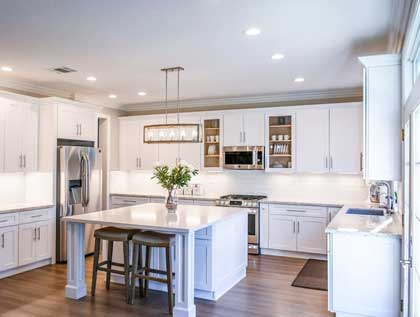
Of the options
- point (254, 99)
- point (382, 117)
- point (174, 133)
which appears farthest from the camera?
point (254, 99)

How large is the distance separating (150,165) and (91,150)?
1.55 metres

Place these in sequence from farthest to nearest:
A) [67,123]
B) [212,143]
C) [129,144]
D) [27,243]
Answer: [129,144], [212,143], [67,123], [27,243]

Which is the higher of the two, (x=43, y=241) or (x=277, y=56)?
(x=277, y=56)

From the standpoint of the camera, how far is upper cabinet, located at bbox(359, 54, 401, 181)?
11.6 ft

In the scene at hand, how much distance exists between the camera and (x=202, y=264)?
415 centimetres

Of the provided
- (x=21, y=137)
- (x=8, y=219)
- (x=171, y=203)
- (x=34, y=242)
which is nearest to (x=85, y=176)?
(x=21, y=137)

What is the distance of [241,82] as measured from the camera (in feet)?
18.7

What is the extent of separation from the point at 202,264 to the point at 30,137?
3.31m

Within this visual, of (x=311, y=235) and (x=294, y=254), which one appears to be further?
(x=294, y=254)

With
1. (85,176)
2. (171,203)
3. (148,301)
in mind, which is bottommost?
(148,301)

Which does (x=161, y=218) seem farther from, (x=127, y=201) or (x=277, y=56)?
(x=127, y=201)

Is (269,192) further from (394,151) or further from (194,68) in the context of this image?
(394,151)

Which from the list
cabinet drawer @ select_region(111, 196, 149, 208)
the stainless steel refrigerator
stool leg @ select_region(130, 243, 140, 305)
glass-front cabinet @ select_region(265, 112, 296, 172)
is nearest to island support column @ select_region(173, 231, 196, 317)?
stool leg @ select_region(130, 243, 140, 305)

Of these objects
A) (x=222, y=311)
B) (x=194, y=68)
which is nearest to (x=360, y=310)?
(x=222, y=311)
